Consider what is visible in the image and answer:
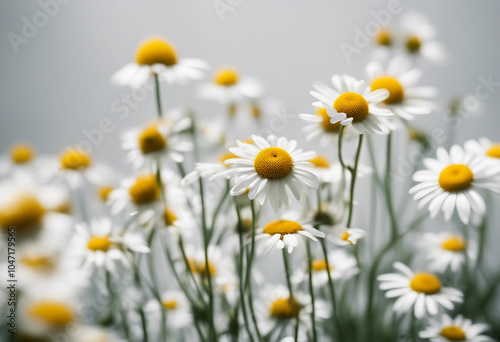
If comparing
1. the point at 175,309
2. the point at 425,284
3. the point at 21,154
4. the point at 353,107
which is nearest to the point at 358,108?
the point at 353,107

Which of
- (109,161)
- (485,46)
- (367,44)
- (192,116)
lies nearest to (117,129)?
(109,161)

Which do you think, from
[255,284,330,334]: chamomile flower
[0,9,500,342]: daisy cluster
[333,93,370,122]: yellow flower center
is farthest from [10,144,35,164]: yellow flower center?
[333,93,370,122]: yellow flower center

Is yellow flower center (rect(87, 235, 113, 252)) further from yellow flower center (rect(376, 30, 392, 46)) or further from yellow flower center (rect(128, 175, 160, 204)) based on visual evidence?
yellow flower center (rect(376, 30, 392, 46))

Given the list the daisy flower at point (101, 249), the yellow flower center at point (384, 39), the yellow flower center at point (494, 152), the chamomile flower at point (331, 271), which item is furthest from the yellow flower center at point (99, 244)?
the yellow flower center at point (384, 39)

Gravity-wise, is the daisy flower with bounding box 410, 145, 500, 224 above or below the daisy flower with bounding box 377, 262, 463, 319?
above

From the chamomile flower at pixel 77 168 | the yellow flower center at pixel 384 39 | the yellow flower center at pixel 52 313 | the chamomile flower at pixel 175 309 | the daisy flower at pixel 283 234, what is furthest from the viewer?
the yellow flower center at pixel 384 39

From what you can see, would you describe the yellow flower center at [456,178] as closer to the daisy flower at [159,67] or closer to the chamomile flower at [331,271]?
the chamomile flower at [331,271]

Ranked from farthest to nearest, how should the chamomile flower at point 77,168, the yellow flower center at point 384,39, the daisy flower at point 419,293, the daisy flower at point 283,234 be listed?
the yellow flower center at point 384,39 < the chamomile flower at point 77,168 < the daisy flower at point 419,293 < the daisy flower at point 283,234

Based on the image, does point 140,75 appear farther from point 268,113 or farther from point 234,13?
point 234,13
